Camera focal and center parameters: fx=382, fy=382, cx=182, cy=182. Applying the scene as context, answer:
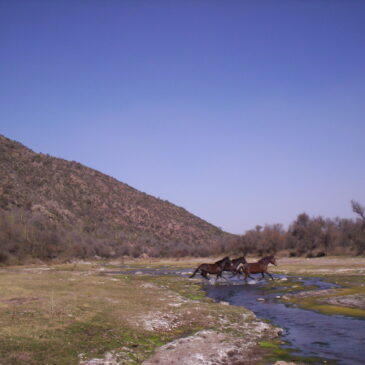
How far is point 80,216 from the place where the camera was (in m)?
90.9

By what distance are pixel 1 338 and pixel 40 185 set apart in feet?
281

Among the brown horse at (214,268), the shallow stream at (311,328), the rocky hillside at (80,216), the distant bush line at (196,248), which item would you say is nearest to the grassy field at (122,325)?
the shallow stream at (311,328)

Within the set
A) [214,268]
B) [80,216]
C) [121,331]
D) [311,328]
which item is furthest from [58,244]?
[311,328]

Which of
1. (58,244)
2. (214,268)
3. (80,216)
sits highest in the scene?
(80,216)

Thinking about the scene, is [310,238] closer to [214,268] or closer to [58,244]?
[214,268]

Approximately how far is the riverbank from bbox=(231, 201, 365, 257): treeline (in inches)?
1657

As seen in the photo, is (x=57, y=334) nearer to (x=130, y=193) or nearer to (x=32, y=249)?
(x=32, y=249)

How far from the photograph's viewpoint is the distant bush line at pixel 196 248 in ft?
185

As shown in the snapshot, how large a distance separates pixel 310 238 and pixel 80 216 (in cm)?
5340

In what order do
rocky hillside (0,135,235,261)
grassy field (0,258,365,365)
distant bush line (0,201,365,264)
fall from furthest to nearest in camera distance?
rocky hillside (0,135,235,261) → distant bush line (0,201,365,264) → grassy field (0,258,365,365)

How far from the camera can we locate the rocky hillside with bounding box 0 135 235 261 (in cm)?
6314

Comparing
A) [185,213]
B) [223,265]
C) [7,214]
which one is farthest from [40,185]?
[223,265]

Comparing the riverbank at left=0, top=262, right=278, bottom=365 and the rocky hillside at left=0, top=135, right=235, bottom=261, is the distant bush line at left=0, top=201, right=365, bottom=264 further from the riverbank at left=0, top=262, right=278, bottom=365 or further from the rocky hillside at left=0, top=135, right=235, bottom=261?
the riverbank at left=0, top=262, right=278, bottom=365

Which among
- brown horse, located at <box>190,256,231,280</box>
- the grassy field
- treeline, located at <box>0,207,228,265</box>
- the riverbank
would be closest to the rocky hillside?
treeline, located at <box>0,207,228,265</box>
